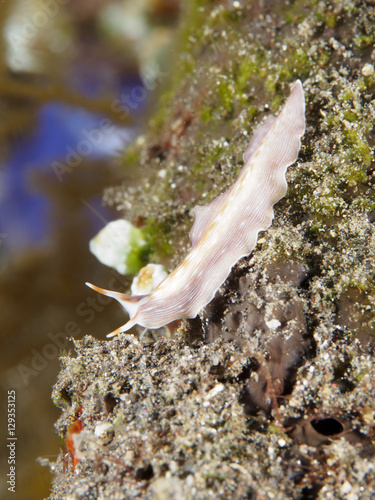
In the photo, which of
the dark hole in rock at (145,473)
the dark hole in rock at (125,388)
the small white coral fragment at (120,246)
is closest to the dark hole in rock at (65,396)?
the dark hole in rock at (125,388)

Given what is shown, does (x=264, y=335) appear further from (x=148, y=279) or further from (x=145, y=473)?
(x=148, y=279)

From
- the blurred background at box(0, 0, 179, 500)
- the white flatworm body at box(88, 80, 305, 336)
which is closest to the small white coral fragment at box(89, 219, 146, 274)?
the blurred background at box(0, 0, 179, 500)

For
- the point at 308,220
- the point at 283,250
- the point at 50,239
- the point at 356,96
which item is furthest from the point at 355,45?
the point at 50,239

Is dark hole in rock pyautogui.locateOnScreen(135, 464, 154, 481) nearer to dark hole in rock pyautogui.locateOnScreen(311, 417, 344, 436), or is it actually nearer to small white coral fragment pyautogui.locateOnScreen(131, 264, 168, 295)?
dark hole in rock pyautogui.locateOnScreen(311, 417, 344, 436)

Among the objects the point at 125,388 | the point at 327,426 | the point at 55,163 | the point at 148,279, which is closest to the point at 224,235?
the point at 148,279

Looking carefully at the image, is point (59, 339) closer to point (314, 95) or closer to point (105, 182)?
point (105, 182)
